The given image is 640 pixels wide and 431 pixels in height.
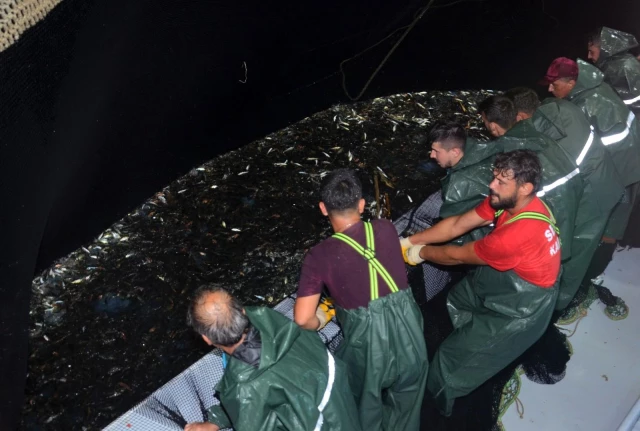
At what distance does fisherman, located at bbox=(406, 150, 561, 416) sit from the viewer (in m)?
2.86

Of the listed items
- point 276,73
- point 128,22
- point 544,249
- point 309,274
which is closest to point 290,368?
point 309,274

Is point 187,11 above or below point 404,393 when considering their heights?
above

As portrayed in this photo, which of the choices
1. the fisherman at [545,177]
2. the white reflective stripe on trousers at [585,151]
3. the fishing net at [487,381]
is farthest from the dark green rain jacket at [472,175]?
the fishing net at [487,381]

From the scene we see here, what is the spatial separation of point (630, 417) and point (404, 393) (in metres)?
1.24

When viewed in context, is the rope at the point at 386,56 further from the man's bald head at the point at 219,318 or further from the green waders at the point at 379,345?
the man's bald head at the point at 219,318

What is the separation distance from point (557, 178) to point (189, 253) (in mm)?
2685

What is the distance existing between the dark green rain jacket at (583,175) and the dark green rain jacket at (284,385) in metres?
2.14

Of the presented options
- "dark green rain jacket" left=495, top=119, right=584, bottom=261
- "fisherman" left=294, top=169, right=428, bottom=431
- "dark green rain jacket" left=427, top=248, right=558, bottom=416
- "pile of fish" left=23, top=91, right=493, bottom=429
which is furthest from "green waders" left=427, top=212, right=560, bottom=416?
"pile of fish" left=23, top=91, right=493, bottom=429

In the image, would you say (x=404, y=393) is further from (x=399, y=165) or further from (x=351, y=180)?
(x=399, y=165)

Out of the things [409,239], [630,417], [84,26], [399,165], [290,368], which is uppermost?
[84,26]

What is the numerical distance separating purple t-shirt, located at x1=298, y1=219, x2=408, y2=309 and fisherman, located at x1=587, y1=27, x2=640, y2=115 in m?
2.97

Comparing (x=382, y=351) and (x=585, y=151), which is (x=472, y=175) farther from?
(x=382, y=351)

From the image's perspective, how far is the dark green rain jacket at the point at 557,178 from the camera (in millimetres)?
3297

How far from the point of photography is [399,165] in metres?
5.36
